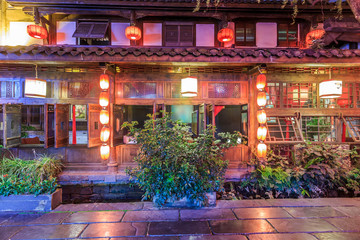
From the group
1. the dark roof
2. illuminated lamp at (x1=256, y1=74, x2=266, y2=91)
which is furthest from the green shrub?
illuminated lamp at (x1=256, y1=74, x2=266, y2=91)

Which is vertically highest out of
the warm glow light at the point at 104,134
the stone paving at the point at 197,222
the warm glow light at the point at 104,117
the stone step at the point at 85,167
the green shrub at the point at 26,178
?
the warm glow light at the point at 104,117

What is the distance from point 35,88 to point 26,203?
3898mm

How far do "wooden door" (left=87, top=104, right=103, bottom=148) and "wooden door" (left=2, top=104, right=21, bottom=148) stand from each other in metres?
3.13

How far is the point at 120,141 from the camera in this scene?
821 centimetres

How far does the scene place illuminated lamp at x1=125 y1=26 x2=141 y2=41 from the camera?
8250 mm

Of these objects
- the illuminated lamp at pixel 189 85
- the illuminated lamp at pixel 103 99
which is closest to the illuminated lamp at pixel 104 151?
the illuminated lamp at pixel 103 99

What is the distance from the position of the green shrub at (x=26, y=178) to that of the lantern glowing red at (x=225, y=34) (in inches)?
317

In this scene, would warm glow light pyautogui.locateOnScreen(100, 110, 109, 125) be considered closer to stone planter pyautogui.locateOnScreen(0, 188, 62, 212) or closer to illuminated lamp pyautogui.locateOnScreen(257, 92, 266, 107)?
stone planter pyautogui.locateOnScreen(0, 188, 62, 212)

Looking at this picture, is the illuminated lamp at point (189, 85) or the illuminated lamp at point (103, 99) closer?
the illuminated lamp at point (189, 85)

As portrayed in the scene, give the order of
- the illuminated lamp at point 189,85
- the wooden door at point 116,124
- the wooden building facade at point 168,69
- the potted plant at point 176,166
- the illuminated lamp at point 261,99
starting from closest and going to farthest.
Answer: the potted plant at point 176,166
the wooden building facade at point 168,69
the illuminated lamp at point 189,85
the illuminated lamp at point 261,99
the wooden door at point 116,124

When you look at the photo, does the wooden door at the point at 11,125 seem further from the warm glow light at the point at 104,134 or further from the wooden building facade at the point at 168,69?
the warm glow light at the point at 104,134

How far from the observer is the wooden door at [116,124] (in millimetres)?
7629

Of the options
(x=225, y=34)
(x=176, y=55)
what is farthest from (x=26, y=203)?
(x=225, y=34)

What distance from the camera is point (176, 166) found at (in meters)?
4.97
